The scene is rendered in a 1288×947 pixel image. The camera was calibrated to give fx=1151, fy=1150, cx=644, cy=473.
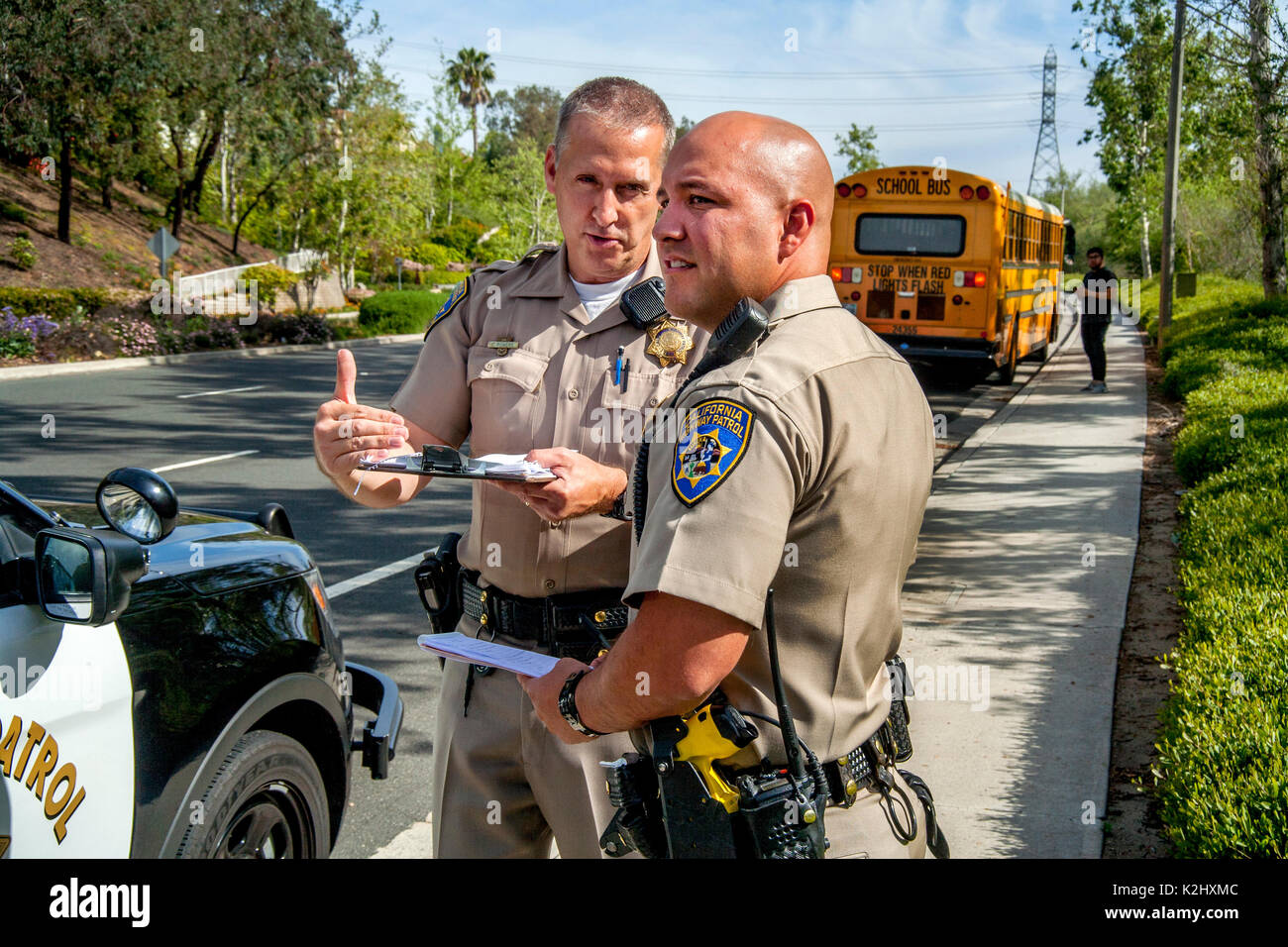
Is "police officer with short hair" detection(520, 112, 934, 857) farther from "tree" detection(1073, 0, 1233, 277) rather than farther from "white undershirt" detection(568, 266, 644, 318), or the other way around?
"tree" detection(1073, 0, 1233, 277)

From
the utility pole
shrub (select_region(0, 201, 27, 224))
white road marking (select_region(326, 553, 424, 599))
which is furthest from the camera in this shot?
shrub (select_region(0, 201, 27, 224))

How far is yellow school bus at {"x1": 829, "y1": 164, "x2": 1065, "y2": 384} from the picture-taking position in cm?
1617

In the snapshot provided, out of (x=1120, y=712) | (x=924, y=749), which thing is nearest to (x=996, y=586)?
(x=1120, y=712)

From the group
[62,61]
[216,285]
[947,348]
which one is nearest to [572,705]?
[947,348]

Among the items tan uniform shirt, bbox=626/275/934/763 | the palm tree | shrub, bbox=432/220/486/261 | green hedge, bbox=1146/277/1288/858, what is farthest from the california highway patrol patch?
the palm tree

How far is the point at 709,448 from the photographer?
162 centimetres

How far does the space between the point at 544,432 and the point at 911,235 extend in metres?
15.0

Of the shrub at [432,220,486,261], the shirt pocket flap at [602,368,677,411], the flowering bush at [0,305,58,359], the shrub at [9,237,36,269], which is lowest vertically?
the shirt pocket flap at [602,368,677,411]

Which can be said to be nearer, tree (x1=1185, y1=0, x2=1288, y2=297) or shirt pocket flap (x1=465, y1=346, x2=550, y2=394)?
shirt pocket flap (x1=465, y1=346, x2=550, y2=394)

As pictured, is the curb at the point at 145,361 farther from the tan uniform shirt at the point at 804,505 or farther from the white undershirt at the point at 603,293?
the tan uniform shirt at the point at 804,505

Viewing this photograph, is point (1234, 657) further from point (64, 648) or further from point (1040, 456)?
point (1040, 456)

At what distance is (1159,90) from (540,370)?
114 ft

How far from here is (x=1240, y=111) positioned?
1891 centimetres

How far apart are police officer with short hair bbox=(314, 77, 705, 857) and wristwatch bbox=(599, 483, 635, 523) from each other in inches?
1.1
